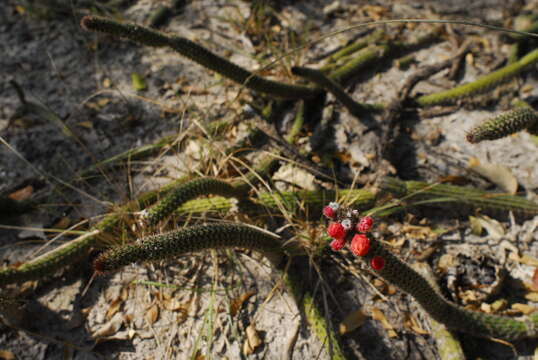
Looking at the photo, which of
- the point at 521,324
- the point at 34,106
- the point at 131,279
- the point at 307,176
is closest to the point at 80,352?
the point at 131,279

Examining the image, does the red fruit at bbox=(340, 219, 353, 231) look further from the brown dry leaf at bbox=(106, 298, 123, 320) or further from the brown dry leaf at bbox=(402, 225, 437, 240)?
the brown dry leaf at bbox=(106, 298, 123, 320)

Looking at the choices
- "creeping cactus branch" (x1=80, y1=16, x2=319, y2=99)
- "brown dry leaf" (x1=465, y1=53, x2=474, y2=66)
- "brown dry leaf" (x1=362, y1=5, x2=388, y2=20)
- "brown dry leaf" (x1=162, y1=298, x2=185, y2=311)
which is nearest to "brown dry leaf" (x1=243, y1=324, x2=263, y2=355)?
"brown dry leaf" (x1=162, y1=298, x2=185, y2=311)

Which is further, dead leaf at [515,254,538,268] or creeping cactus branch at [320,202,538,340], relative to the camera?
dead leaf at [515,254,538,268]

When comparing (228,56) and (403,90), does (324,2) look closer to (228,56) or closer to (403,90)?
(228,56)

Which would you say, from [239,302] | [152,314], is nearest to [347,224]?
[239,302]

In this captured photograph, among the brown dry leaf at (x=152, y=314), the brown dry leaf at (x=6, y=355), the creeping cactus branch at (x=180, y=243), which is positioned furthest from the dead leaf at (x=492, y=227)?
the brown dry leaf at (x=6, y=355)

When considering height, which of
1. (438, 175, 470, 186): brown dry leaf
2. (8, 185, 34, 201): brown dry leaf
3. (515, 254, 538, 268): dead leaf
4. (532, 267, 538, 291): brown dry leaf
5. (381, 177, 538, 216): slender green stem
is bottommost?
(532, 267, 538, 291): brown dry leaf

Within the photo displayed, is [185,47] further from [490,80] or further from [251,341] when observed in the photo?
[490,80]

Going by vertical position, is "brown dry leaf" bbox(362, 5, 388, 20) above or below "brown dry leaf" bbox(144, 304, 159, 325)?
above
